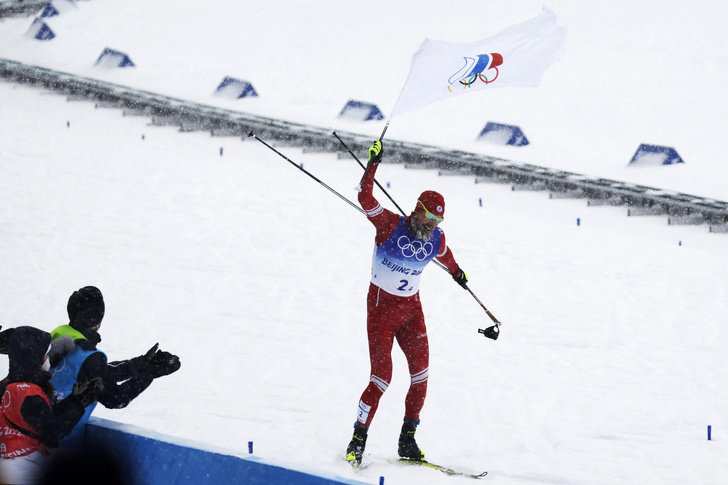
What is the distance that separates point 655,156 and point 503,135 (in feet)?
10.6

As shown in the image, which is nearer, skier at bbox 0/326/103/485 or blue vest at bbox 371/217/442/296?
skier at bbox 0/326/103/485

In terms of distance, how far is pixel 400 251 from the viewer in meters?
6.13

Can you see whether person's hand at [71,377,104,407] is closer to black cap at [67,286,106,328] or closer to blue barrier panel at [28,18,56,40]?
black cap at [67,286,106,328]

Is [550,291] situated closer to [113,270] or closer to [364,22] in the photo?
[113,270]

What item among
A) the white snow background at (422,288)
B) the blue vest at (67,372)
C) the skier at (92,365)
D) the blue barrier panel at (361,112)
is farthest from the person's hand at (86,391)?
the blue barrier panel at (361,112)

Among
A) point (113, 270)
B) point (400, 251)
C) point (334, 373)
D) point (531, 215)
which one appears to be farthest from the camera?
point (531, 215)

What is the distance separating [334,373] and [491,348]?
5.71 ft

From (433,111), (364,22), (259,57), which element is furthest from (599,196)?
(364,22)

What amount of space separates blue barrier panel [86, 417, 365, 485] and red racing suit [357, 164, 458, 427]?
68.5 inches

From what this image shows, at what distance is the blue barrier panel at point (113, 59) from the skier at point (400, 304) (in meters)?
19.0

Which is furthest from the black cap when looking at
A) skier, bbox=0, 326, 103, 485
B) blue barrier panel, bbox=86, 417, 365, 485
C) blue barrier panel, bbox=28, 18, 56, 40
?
blue barrier panel, bbox=28, 18, 56, 40

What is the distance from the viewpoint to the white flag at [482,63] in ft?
21.3

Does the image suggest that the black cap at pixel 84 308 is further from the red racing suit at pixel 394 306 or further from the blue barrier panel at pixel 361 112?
the blue barrier panel at pixel 361 112

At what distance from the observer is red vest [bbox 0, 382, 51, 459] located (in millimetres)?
4258
